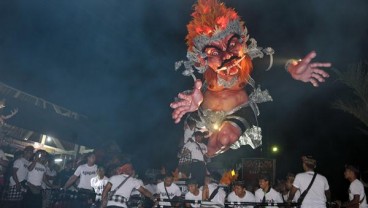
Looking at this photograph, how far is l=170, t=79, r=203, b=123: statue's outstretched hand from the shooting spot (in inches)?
Answer: 320

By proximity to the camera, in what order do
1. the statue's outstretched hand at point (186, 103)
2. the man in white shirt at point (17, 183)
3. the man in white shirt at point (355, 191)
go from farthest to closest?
the statue's outstretched hand at point (186, 103) < the man in white shirt at point (17, 183) < the man in white shirt at point (355, 191)

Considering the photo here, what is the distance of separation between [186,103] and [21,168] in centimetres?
423

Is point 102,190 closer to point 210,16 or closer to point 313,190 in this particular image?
point 313,190

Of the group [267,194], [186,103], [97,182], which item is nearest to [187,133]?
Answer: [186,103]

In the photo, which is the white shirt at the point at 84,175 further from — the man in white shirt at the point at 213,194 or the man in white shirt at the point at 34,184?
the man in white shirt at the point at 213,194

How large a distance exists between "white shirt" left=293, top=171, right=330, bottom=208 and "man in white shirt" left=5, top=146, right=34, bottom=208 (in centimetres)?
577

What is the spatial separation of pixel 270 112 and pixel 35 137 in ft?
36.6

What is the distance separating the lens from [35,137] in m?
14.7

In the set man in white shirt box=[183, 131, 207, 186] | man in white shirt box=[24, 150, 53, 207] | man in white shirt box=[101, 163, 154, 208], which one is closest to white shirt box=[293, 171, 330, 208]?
man in white shirt box=[101, 163, 154, 208]

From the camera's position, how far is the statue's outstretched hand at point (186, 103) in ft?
26.7

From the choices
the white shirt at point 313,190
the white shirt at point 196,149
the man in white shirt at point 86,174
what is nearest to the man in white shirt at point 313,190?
the white shirt at point 313,190

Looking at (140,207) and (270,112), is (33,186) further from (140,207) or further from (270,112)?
(270,112)

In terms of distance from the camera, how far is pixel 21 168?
6816mm

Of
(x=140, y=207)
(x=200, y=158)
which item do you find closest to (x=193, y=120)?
(x=200, y=158)
